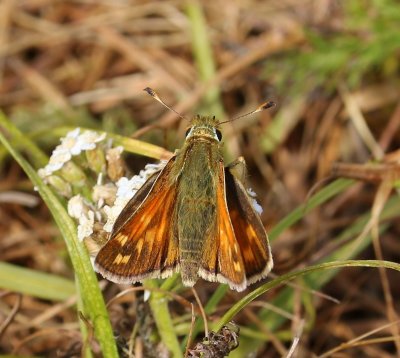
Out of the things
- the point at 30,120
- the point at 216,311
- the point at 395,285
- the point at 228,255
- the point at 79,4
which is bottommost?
the point at 395,285

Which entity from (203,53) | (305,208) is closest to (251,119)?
(203,53)

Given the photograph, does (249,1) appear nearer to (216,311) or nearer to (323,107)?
(323,107)

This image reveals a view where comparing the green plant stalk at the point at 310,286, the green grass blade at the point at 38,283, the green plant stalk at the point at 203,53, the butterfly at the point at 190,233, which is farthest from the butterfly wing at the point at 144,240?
the green plant stalk at the point at 203,53

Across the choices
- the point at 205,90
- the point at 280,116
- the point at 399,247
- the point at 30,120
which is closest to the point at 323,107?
the point at 280,116

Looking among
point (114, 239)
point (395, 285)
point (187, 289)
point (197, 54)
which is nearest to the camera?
point (114, 239)

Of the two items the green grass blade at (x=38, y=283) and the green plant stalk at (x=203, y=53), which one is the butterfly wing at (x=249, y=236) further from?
the green plant stalk at (x=203, y=53)

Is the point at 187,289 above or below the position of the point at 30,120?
below
